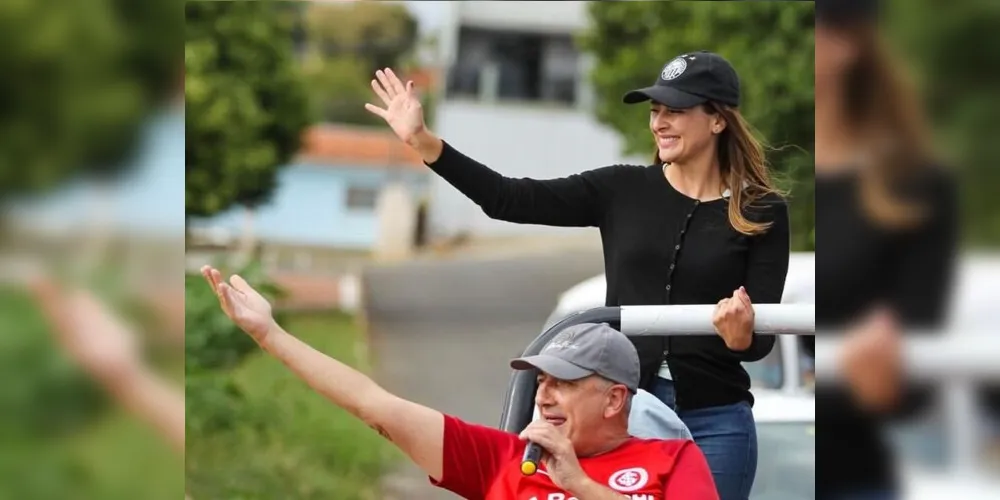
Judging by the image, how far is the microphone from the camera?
193cm

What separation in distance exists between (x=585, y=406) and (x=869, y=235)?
0.52m

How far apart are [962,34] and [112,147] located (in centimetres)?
143

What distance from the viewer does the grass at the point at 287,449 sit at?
4531 millimetres

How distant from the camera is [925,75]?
5.50 feet

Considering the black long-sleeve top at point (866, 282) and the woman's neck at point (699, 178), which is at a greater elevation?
the woman's neck at point (699, 178)

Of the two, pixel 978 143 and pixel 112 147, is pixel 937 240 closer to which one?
pixel 978 143

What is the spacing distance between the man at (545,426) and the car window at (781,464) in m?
0.48

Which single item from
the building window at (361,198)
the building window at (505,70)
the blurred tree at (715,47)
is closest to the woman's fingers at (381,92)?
the blurred tree at (715,47)

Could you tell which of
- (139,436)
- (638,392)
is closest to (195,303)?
(139,436)

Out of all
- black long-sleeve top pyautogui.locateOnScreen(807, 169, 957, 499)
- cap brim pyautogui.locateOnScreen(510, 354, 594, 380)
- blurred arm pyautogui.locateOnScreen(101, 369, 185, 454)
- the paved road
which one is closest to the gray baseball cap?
cap brim pyautogui.locateOnScreen(510, 354, 594, 380)

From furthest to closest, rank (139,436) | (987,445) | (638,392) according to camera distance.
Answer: (139,436)
(638,392)
(987,445)

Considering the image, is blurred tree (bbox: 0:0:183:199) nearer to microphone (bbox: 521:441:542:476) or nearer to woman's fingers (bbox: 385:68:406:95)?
woman's fingers (bbox: 385:68:406:95)

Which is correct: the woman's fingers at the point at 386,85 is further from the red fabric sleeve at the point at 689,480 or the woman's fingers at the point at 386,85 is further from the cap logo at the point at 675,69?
the red fabric sleeve at the point at 689,480

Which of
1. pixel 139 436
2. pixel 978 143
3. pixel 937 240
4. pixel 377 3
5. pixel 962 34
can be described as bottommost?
pixel 139 436
